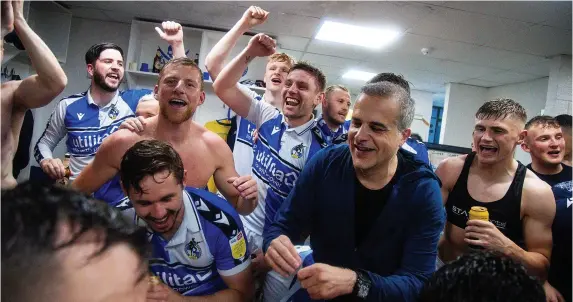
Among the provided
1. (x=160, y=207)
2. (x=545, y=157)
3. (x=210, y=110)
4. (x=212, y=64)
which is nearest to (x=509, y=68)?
→ (x=545, y=157)

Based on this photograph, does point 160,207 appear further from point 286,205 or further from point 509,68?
point 509,68

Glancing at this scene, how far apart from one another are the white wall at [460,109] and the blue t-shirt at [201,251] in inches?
323

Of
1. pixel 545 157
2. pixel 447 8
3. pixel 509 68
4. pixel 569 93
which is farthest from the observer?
pixel 509 68

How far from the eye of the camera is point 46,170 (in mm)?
2488

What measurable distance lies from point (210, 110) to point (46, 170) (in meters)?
3.83

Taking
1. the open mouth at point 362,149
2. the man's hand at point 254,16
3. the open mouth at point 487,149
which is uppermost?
the man's hand at point 254,16

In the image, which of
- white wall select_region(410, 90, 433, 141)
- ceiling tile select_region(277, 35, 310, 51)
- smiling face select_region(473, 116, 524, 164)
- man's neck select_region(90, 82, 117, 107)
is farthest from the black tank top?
white wall select_region(410, 90, 433, 141)

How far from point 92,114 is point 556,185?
127 inches

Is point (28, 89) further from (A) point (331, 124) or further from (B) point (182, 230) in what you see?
(A) point (331, 124)

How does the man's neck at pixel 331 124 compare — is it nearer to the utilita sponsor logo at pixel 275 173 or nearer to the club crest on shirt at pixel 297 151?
the club crest on shirt at pixel 297 151

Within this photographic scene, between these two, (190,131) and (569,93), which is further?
(569,93)

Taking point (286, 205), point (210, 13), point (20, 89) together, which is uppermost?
point (210, 13)

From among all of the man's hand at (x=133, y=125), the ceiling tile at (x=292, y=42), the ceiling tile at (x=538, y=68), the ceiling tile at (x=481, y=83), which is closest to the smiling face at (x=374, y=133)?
→ the man's hand at (x=133, y=125)

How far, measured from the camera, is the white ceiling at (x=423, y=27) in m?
4.42
